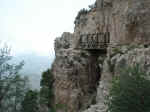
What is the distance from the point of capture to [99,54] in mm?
21250

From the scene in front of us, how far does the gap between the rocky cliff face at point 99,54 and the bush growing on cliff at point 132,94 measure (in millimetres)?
2668

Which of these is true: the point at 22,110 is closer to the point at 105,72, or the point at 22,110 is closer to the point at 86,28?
the point at 105,72

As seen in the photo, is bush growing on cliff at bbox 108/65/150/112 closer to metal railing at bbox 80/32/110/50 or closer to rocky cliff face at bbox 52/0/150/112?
rocky cliff face at bbox 52/0/150/112

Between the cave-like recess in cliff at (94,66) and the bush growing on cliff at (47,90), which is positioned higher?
the cave-like recess in cliff at (94,66)

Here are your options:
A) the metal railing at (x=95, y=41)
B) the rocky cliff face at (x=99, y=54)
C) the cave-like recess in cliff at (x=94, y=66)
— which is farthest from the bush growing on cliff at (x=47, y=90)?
the metal railing at (x=95, y=41)

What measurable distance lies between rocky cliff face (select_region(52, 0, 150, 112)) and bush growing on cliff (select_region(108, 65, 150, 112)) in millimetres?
2668

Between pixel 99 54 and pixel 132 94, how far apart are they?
13687 mm

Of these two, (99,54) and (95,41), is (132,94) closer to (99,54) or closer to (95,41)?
(95,41)

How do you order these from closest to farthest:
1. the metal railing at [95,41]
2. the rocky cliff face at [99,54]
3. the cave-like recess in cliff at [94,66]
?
the rocky cliff face at [99,54]
the metal railing at [95,41]
the cave-like recess in cliff at [94,66]

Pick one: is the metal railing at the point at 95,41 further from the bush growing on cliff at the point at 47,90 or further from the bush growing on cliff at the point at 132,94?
the bush growing on cliff at the point at 132,94

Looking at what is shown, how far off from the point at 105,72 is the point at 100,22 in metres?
7.94

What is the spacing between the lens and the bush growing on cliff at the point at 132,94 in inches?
298

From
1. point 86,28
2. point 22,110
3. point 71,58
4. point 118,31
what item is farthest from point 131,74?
point 86,28

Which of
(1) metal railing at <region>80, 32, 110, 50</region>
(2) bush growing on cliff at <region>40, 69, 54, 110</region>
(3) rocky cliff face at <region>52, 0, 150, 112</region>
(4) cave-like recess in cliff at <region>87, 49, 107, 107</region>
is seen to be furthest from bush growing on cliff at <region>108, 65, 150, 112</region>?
(2) bush growing on cliff at <region>40, 69, 54, 110</region>
